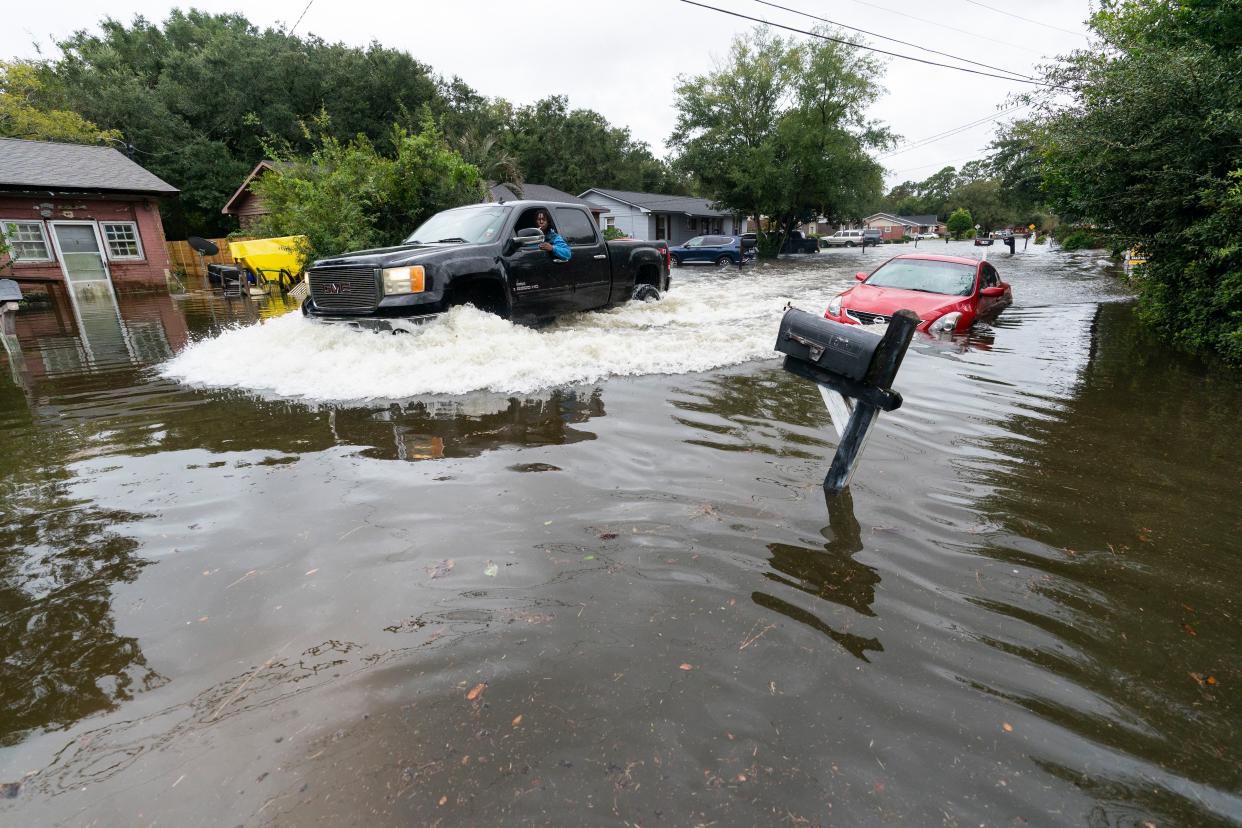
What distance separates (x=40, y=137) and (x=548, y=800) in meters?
45.2

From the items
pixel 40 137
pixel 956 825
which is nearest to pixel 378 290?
pixel 956 825

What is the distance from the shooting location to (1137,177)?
8.63 m

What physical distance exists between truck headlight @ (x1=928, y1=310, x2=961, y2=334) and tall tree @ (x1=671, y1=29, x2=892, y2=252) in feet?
99.9

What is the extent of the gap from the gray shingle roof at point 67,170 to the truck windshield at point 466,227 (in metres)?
18.4

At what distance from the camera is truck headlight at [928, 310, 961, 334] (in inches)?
364

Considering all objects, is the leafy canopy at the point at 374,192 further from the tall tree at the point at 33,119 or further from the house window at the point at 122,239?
the tall tree at the point at 33,119

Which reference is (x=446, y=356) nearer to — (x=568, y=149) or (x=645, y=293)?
(x=645, y=293)

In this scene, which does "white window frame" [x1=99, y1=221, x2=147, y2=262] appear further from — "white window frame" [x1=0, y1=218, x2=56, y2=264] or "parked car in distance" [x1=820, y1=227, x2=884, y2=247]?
"parked car in distance" [x1=820, y1=227, x2=884, y2=247]

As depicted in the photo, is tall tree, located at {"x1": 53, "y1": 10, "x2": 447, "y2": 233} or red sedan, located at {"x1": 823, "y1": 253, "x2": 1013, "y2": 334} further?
tall tree, located at {"x1": 53, "y1": 10, "x2": 447, "y2": 233}

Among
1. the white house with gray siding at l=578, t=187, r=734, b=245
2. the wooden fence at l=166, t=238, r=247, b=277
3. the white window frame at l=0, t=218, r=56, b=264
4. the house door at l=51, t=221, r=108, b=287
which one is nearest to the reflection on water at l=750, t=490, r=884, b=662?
the white window frame at l=0, t=218, r=56, b=264

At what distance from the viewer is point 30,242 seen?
754 inches

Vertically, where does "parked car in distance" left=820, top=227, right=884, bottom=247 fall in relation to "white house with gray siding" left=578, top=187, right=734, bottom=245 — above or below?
below

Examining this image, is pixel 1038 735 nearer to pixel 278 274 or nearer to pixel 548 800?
pixel 548 800

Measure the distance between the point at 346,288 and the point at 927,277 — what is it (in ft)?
29.4
